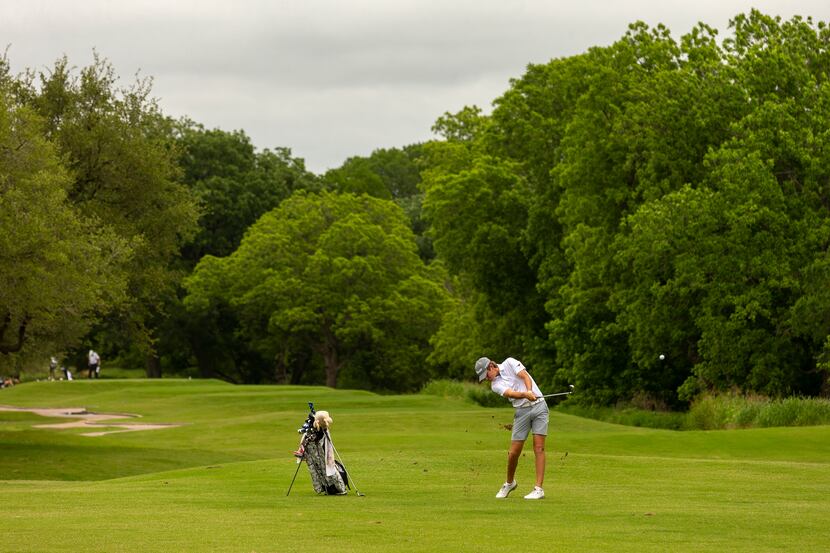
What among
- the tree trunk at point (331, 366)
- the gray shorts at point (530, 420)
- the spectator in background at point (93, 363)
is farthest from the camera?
the tree trunk at point (331, 366)

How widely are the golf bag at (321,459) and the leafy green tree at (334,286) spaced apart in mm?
59762

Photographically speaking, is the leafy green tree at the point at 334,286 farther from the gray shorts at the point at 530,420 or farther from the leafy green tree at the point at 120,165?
the gray shorts at the point at 530,420

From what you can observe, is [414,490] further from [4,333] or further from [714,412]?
[714,412]

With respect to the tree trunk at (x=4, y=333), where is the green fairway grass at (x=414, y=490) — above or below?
below

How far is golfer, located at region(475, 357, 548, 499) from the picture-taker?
18.2m

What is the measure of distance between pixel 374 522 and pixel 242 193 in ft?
262

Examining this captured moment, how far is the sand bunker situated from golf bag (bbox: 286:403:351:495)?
21258 millimetres

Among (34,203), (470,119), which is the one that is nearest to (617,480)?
(34,203)

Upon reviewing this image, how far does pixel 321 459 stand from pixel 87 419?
30785 millimetres

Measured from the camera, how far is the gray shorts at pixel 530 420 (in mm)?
18516

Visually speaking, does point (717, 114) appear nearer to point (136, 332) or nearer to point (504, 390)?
point (136, 332)

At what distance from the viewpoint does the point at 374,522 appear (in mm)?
15625

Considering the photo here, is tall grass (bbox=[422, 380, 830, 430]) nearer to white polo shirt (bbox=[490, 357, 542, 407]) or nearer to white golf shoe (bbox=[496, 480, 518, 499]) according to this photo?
white golf shoe (bbox=[496, 480, 518, 499])

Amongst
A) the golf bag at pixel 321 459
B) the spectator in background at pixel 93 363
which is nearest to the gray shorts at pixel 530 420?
the golf bag at pixel 321 459
